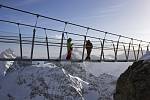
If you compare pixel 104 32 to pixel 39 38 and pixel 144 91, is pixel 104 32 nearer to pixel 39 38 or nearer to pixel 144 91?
pixel 39 38

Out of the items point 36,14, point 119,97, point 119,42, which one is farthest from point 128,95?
point 119,42

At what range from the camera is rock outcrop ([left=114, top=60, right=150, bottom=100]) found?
49.5 ft

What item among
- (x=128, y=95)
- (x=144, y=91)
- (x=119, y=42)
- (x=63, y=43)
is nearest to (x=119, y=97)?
(x=128, y=95)

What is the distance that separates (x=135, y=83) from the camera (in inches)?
616

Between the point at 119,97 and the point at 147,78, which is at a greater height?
the point at 147,78

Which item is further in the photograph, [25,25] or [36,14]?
[36,14]

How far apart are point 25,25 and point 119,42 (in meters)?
10.3

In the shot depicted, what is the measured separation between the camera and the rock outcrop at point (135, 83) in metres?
15.1

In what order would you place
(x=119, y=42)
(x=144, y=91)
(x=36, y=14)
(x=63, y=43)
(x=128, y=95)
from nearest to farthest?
1. (x=144, y=91)
2. (x=128, y=95)
3. (x=36, y=14)
4. (x=63, y=43)
5. (x=119, y=42)

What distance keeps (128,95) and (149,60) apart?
196cm

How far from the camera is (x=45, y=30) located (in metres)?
18.3

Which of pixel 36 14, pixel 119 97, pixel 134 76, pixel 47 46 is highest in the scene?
pixel 36 14

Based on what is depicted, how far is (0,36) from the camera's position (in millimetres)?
16781

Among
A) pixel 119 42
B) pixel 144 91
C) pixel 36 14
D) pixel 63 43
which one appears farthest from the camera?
pixel 119 42
